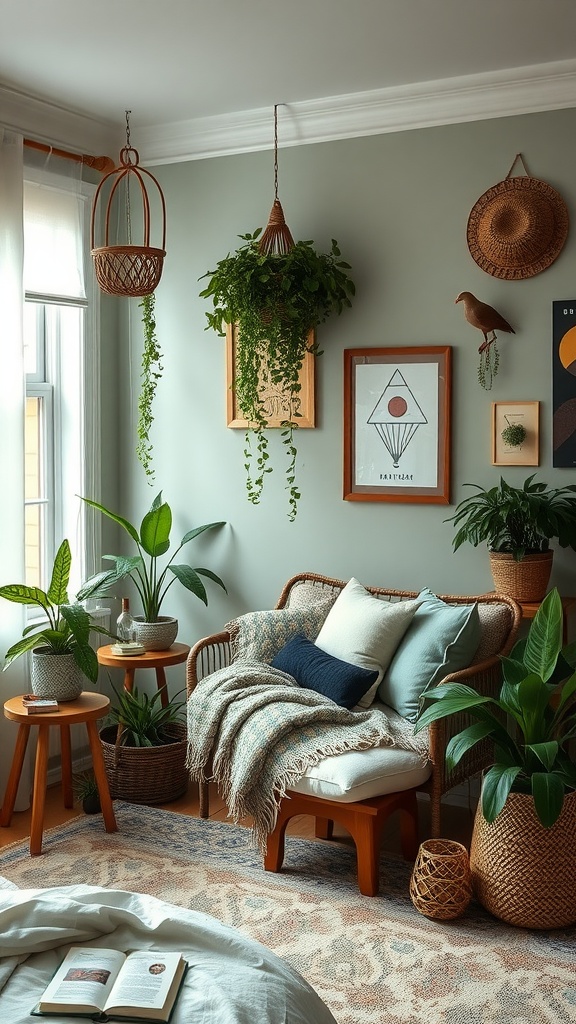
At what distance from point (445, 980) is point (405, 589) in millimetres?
1682

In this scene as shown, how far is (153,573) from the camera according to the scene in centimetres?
446

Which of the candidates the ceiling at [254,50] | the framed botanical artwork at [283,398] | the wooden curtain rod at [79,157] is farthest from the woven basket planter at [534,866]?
the wooden curtain rod at [79,157]

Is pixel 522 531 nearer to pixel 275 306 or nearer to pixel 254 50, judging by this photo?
pixel 275 306

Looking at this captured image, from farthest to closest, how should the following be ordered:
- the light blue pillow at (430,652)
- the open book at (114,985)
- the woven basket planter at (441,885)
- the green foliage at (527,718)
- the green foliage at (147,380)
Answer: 1. the green foliage at (147,380)
2. the light blue pillow at (430,652)
3. the woven basket planter at (441,885)
4. the green foliage at (527,718)
5. the open book at (114,985)

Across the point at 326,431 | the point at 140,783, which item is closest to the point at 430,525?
the point at 326,431

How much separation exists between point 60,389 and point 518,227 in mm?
2095

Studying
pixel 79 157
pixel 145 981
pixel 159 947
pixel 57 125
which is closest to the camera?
pixel 145 981

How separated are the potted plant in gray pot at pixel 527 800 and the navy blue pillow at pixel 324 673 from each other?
499 millimetres

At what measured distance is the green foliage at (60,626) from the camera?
369cm

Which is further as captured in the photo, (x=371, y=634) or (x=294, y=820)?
(x=294, y=820)

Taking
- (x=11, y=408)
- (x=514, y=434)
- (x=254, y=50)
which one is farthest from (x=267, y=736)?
(x=254, y=50)

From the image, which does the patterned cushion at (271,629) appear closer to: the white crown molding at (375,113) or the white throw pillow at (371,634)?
the white throw pillow at (371,634)

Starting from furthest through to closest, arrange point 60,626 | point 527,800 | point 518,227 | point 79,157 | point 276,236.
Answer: point 79,157 → point 276,236 → point 60,626 → point 518,227 → point 527,800

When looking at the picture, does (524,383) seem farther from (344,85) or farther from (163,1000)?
(163,1000)
